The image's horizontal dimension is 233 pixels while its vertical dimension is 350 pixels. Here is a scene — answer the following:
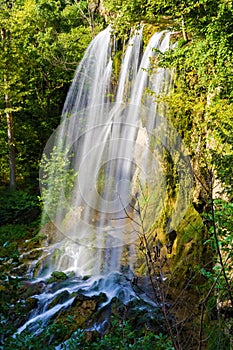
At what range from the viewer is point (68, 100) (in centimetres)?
1247

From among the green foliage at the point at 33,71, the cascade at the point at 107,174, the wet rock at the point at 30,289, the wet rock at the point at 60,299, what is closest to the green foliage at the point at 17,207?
the cascade at the point at 107,174

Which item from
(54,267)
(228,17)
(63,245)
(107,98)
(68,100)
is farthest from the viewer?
(68,100)

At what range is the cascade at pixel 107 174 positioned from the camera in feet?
23.8

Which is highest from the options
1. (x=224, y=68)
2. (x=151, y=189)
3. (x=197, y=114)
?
(x=224, y=68)

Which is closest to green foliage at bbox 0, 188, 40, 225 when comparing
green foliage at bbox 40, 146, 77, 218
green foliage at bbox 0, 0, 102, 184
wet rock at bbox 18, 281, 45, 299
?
green foliage at bbox 40, 146, 77, 218

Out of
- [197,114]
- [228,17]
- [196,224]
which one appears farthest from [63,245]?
[228,17]

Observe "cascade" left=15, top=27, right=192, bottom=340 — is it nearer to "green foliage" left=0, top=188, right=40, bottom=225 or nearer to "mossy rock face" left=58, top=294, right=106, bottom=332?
"mossy rock face" left=58, top=294, right=106, bottom=332

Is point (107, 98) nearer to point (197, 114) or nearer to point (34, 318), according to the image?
point (197, 114)

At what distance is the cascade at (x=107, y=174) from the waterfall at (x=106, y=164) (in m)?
0.02

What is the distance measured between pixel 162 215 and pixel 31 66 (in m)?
8.70

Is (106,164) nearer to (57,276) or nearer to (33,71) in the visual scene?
(57,276)

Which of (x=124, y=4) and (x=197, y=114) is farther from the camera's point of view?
(x=124, y=4)

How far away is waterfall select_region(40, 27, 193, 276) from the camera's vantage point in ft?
25.7

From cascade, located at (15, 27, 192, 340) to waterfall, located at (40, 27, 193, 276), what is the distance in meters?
0.02
